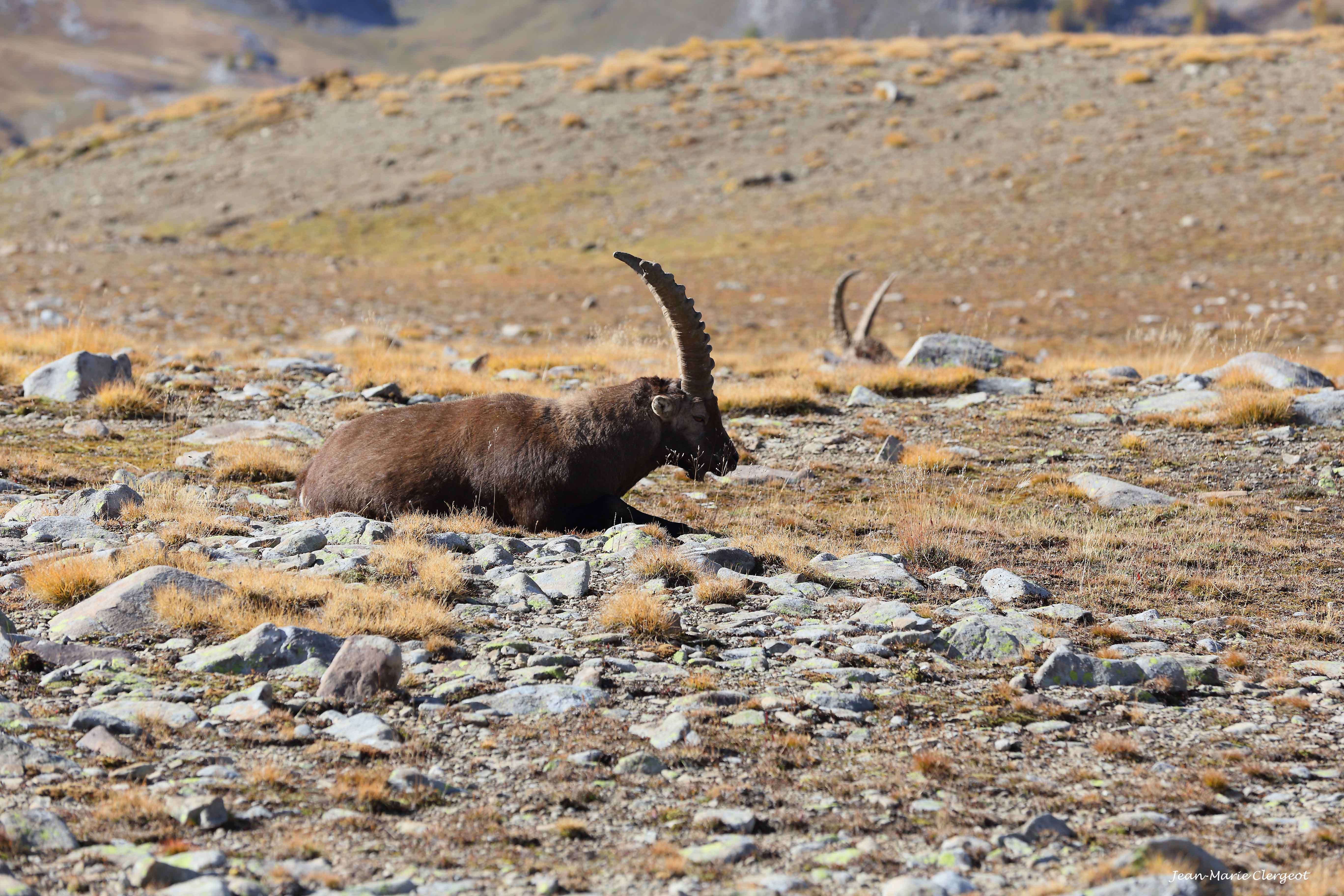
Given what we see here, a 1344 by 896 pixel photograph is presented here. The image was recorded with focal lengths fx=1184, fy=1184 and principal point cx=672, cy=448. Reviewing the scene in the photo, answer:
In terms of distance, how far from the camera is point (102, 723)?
494 cm

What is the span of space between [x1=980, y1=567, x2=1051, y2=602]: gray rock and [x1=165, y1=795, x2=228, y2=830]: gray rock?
188 inches

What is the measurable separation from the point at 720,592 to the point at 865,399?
784cm

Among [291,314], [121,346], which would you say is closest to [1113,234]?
[291,314]

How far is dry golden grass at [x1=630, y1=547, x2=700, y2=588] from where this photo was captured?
24.3ft

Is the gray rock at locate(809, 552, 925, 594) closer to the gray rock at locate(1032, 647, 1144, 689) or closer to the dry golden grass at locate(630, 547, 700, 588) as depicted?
the dry golden grass at locate(630, 547, 700, 588)

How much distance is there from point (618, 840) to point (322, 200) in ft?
141

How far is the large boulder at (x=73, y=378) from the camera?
43.2 feet

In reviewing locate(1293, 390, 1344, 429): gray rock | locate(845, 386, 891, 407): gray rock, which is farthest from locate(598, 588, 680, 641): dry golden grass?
locate(1293, 390, 1344, 429): gray rock

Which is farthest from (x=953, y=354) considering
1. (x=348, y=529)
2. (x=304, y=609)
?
(x=304, y=609)

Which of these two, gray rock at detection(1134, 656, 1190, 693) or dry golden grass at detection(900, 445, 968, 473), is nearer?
gray rock at detection(1134, 656, 1190, 693)

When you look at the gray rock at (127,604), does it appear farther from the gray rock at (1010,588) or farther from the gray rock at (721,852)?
the gray rock at (1010,588)

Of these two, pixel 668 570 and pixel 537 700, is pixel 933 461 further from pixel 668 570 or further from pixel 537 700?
pixel 537 700

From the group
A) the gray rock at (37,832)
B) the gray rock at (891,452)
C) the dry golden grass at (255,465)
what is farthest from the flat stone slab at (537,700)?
the gray rock at (891,452)

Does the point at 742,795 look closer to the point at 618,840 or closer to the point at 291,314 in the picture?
the point at 618,840
